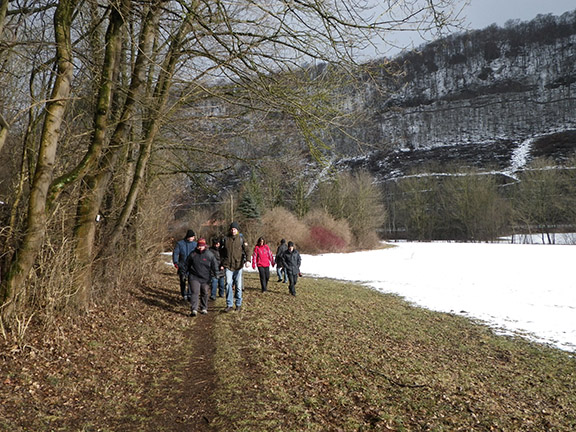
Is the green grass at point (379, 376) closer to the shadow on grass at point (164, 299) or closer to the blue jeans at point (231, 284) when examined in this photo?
the blue jeans at point (231, 284)

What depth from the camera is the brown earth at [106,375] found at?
3.61 m

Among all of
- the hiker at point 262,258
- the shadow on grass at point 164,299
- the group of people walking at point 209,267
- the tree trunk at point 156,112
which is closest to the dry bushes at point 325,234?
the hiker at point 262,258

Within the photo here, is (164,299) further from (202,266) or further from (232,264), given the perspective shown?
(232,264)

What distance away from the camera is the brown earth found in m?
3.61

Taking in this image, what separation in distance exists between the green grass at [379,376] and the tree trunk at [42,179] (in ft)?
9.43

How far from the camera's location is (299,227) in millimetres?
38156

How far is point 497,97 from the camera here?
6565 inches

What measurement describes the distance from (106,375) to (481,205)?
224 feet

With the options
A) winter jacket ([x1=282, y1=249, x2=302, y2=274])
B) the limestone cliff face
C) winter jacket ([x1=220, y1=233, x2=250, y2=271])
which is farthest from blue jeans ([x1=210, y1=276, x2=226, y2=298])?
the limestone cliff face

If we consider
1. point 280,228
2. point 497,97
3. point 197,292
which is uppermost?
point 497,97

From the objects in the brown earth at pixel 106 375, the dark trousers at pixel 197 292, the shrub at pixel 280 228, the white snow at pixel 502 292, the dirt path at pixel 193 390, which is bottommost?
the white snow at pixel 502 292

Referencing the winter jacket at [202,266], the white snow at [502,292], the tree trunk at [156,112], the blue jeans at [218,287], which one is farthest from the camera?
the blue jeans at [218,287]

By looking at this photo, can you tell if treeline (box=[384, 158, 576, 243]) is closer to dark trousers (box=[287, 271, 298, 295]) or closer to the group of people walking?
dark trousers (box=[287, 271, 298, 295])

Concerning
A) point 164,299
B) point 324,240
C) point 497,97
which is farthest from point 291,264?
point 497,97
